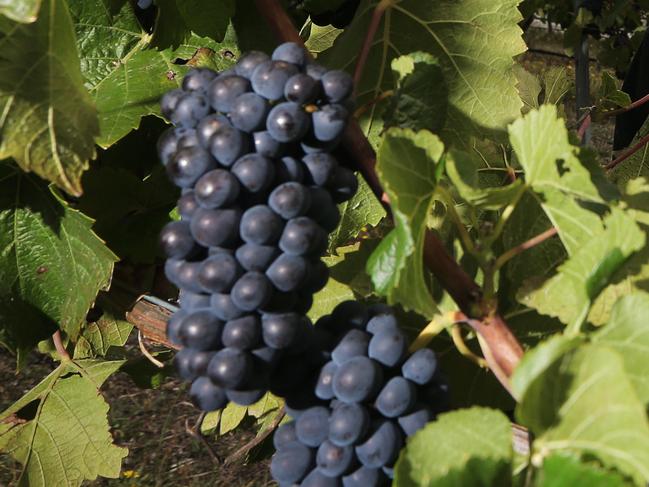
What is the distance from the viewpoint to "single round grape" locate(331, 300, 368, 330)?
0.61m

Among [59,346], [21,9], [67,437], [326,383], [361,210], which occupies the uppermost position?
[21,9]

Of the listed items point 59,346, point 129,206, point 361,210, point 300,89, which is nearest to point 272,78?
point 300,89

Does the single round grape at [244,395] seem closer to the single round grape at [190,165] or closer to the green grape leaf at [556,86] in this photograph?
the single round grape at [190,165]

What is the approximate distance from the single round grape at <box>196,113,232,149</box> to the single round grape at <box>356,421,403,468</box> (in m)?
0.23

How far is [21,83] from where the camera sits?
1.95 feet

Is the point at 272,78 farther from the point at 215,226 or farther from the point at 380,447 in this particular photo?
the point at 380,447

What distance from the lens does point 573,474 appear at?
1.43ft

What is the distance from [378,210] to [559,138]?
0.33m

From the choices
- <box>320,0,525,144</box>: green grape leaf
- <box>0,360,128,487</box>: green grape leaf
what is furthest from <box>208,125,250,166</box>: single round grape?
<box>0,360,128,487</box>: green grape leaf

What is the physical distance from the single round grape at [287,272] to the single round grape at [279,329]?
0.02 metres

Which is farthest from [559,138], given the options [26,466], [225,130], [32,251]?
[26,466]

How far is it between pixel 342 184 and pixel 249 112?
0.09 meters

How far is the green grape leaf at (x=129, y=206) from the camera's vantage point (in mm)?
980

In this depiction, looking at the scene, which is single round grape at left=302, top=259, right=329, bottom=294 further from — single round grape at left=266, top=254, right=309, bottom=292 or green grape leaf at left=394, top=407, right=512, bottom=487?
green grape leaf at left=394, top=407, right=512, bottom=487
